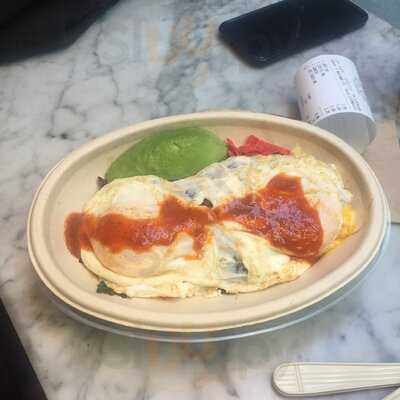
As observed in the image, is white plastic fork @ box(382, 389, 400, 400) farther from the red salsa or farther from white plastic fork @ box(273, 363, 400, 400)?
the red salsa

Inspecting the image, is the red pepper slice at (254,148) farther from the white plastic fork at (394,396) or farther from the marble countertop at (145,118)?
the white plastic fork at (394,396)

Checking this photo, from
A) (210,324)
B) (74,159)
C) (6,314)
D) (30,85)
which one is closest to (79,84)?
(30,85)

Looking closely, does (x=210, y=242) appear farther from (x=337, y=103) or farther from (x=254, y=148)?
(x=337, y=103)

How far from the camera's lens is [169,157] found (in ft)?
2.21

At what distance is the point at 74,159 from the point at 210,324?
0.91ft

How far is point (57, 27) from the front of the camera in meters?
1.00

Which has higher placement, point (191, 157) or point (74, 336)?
point (191, 157)

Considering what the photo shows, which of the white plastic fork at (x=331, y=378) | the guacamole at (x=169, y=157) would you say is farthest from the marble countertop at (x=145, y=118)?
the guacamole at (x=169, y=157)

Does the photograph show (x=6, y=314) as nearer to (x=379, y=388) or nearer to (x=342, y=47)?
(x=379, y=388)

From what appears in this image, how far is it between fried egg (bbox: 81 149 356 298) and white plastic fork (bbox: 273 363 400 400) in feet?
0.32

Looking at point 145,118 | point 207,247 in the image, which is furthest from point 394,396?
point 145,118

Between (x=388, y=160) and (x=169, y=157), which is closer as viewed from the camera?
(x=169, y=157)

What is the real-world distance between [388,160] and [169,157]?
0.33 metres

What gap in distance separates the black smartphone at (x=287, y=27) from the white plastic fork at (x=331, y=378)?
598 mm
